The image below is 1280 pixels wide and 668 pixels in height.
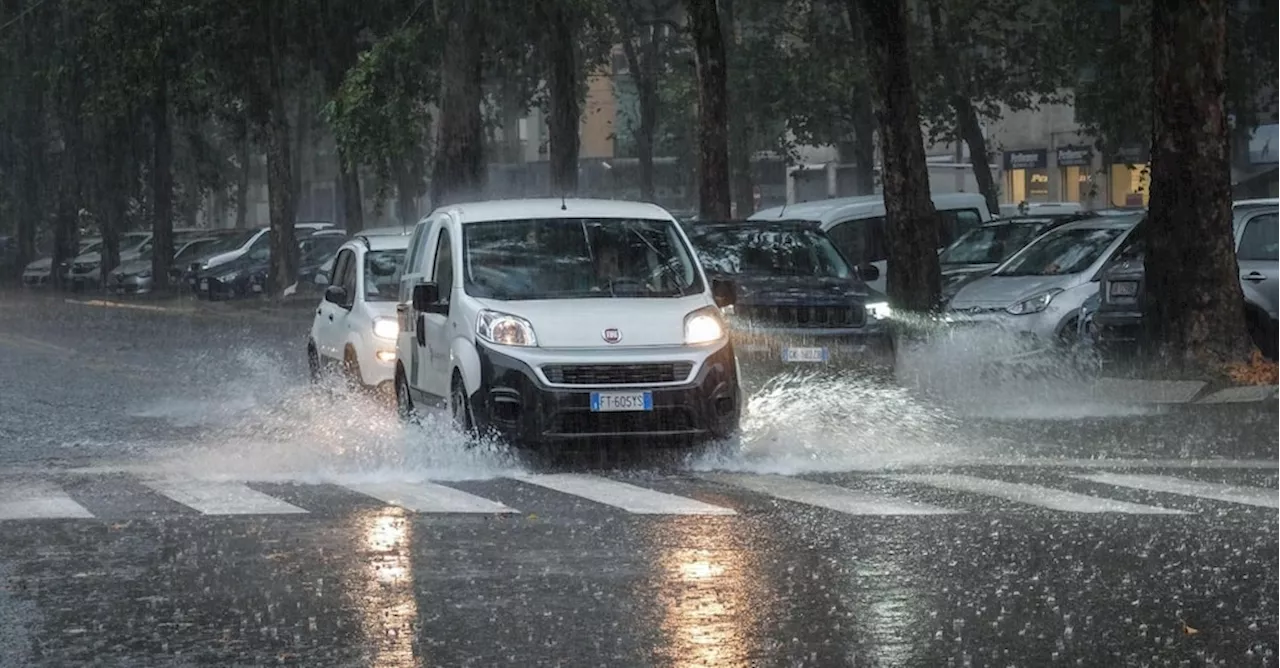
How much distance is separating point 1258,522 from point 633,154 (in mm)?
66026

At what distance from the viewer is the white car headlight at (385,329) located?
18.9 metres

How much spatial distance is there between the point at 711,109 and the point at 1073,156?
3530 centimetres

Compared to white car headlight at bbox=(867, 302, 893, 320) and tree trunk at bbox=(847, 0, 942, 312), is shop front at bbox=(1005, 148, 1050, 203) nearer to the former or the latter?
tree trunk at bbox=(847, 0, 942, 312)

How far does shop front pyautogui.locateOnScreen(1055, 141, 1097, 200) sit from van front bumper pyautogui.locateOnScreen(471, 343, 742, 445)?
47024mm

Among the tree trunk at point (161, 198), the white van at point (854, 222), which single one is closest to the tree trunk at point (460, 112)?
the white van at point (854, 222)

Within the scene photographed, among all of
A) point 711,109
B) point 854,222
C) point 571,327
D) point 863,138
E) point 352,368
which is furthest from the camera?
point 863,138

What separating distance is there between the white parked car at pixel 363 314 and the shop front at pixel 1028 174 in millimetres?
45952

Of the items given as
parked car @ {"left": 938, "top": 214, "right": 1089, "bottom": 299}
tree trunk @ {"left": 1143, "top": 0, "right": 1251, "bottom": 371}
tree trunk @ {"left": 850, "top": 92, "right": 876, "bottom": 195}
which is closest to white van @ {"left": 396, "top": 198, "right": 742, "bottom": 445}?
tree trunk @ {"left": 1143, "top": 0, "right": 1251, "bottom": 371}

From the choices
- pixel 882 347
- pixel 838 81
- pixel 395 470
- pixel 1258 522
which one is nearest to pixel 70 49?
pixel 838 81

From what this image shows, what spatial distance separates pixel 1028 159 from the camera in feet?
214

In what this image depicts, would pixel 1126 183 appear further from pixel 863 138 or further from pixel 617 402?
pixel 617 402

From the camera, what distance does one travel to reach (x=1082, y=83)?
44062 mm

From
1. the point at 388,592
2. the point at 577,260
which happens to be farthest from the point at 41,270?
the point at 388,592

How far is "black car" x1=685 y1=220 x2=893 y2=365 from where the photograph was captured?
18969mm
